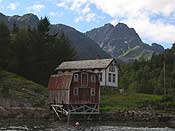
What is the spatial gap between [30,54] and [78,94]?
→ 2743 cm

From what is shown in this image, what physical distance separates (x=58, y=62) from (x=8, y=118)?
123 feet

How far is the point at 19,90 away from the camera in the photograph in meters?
85.8

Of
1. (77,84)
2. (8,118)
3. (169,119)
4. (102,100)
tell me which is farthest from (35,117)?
(169,119)

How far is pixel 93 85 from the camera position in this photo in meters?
80.3

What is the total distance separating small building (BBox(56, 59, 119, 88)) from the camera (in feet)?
315

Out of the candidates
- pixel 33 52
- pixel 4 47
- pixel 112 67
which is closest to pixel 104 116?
pixel 112 67

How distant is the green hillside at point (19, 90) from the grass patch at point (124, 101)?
40.7ft

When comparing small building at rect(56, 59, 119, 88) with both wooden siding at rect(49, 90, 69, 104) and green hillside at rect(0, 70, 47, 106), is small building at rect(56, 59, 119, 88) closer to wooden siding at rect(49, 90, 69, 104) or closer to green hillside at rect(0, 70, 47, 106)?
green hillside at rect(0, 70, 47, 106)

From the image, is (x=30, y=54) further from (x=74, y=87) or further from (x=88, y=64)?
(x=74, y=87)

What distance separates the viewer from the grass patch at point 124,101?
81.6 metres

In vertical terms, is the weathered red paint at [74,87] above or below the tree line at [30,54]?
below

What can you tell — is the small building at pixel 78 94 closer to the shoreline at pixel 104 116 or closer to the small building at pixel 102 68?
the shoreline at pixel 104 116

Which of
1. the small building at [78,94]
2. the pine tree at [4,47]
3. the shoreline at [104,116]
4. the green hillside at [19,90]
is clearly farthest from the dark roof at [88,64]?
the shoreline at [104,116]

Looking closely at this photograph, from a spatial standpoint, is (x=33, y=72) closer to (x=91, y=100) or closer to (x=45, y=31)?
(x=45, y=31)
